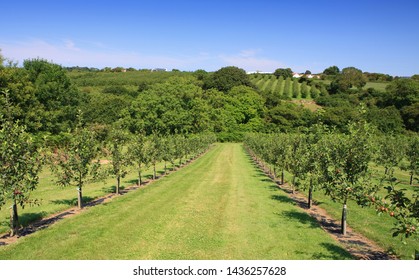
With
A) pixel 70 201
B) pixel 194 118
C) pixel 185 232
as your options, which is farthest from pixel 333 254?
pixel 194 118

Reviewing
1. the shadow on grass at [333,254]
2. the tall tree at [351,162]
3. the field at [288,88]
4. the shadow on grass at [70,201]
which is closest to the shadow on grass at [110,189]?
→ the shadow on grass at [70,201]

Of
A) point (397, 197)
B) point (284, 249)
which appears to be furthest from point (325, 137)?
point (397, 197)

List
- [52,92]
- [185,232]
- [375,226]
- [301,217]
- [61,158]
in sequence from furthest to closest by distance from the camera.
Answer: [52,92]
[61,158]
[301,217]
[375,226]
[185,232]

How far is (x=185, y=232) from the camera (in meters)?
17.3

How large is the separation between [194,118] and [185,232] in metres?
93.7

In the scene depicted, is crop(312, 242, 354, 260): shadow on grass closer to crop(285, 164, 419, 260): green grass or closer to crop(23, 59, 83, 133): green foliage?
crop(285, 164, 419, 260): green grass

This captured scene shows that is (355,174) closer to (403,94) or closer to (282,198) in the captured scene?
(282,198)

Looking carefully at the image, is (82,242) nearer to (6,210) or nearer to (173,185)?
(6,210)

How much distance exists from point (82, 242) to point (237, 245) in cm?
742

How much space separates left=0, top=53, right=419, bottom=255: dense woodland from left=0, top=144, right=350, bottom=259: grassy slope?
2740mm

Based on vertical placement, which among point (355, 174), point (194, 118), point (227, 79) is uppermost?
point (227, 79)

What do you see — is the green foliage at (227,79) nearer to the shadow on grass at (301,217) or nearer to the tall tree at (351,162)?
the shadow on grass at (301,217)
